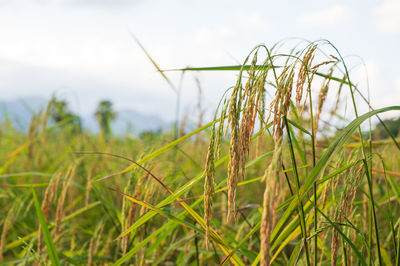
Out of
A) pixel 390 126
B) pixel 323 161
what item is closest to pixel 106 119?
pixel 390 126

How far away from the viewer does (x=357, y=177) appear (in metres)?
1.05

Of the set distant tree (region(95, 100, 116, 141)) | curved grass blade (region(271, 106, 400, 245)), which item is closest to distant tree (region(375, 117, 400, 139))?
curved grass blade (region(271, 106, 400, 245))

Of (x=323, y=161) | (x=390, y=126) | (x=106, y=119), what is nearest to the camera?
(x=323, y=161)

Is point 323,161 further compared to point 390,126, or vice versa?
point 390,126

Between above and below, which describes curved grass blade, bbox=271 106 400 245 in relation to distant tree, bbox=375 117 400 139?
above

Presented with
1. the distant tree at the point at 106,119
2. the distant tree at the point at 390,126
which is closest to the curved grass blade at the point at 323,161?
the distant tree at the point at 390,126

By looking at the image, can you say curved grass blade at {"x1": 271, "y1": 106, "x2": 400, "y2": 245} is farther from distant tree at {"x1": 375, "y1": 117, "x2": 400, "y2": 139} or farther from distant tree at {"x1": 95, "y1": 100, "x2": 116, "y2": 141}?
distant tree at {"x1": 95, "y1": 100, "x2": 116, "y2": 141}

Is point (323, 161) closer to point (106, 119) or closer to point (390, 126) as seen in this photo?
point (390, 126)

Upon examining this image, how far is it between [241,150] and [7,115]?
17.0ft

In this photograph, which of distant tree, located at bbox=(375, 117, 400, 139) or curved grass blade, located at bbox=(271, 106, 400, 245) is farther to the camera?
distant tree, located at bbox=(375, 117, 400, 139)

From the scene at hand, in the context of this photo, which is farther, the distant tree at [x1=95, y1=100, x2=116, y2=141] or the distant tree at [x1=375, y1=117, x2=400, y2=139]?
the distant tree at [x1=95, y1=100, x2=116, y2=141]

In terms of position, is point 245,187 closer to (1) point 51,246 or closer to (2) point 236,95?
(1) point 51,246

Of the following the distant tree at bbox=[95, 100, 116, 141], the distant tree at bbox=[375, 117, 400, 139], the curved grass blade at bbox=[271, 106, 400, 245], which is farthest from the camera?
the distant tree at bbox=[95, 100, 116, 141]

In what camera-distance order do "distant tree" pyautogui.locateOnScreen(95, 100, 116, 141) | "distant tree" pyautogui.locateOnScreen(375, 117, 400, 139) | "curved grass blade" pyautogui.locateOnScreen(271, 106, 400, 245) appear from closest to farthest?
"curved grass blade" pyautogui.locateOnScreen(271, 106, 400, 245)
"distant tree" pyautogui.locateOnScreen(375, 117, 400, 139)
"distant tree" pyautogui.locateOnScreen(95, 100, 116, 141)
